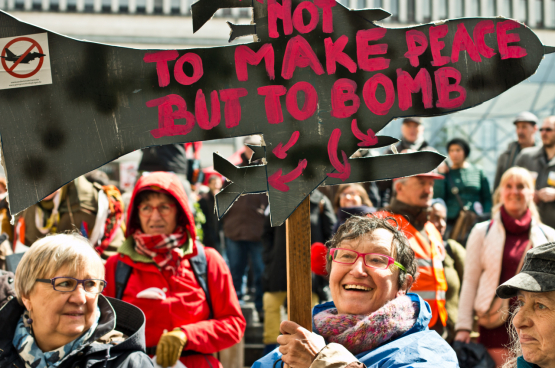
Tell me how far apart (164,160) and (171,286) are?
200 centimetres

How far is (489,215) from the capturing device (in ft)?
18.2

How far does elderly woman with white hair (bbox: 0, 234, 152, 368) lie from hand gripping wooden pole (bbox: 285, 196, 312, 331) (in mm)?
718

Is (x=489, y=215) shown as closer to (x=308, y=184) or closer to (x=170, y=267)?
(x=170, y=267)

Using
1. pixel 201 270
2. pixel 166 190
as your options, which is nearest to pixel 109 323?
pixel 201 270

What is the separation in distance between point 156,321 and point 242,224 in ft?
8.98

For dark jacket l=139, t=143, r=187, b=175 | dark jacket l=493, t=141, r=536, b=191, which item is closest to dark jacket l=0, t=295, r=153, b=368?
dark jacket l=139, t=143, r=187, b=175

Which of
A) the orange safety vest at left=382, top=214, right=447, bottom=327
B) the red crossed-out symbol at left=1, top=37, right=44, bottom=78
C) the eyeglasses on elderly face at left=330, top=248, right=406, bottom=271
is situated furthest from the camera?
the orange safety vest at left=382, top=214, right=447, bottom=327

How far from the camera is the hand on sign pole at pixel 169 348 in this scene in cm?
286

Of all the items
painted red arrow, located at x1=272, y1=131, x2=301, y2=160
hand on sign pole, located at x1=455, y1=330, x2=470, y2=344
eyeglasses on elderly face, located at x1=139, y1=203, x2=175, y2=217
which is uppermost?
painted red arrow, located at x1=272, y1=131, x2=301, y2=160

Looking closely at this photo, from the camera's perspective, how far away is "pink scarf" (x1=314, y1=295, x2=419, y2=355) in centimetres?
214

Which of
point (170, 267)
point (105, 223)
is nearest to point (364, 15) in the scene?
point (170, 267)

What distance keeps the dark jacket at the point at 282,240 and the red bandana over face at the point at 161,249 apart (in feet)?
5.36

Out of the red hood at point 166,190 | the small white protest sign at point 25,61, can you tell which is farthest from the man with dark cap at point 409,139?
the small white protest sign at point 25,61

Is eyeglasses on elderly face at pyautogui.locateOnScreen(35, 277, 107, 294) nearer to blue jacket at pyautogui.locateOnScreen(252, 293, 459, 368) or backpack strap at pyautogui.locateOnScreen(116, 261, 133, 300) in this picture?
backpack strap at pyautogui.locateOnScreen(116, 261, 133, 300)
